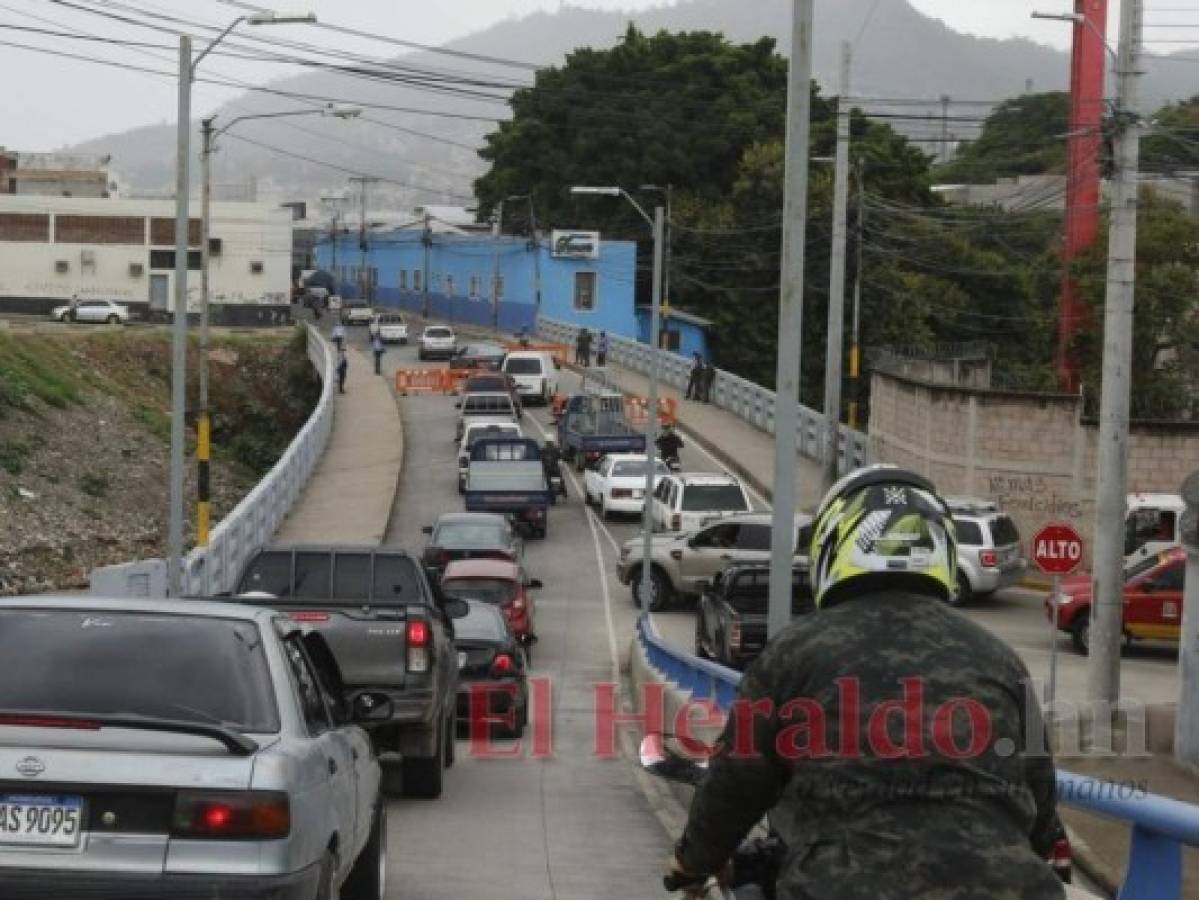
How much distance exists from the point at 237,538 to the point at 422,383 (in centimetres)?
3824

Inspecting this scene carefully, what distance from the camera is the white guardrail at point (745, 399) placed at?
52000mm

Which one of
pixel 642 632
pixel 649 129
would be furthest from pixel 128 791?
pixel 649 129

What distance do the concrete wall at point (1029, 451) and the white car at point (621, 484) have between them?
6493 mm

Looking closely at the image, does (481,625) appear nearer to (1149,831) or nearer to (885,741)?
(1149,831)

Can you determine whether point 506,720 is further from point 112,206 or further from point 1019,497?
point 112,206

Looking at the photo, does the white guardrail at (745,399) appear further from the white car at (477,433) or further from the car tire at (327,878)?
the car tire at (327,878)

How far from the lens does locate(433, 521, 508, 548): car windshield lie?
116 ft

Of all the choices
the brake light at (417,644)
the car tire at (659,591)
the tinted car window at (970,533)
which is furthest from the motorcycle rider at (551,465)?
the brake light at (417,644)

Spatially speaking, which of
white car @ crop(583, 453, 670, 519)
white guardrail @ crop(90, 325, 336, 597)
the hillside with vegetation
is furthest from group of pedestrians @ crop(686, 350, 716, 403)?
white car @ crop(583, 453, 670, 519)

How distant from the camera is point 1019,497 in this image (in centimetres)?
4209

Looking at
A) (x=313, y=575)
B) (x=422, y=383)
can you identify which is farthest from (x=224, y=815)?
(x=422, y=383)

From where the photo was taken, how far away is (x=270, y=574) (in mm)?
17078

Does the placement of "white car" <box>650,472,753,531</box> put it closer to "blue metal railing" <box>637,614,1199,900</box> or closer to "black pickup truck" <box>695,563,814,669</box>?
"black pickup truck" <box>695,563,814,669</box>

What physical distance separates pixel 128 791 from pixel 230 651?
3.42ft
